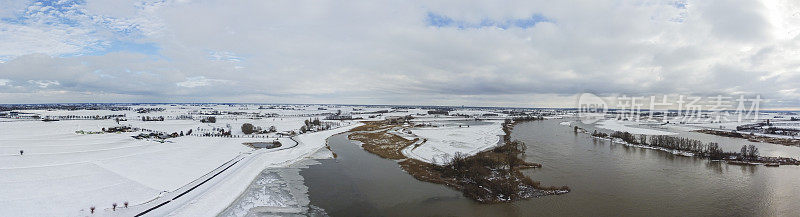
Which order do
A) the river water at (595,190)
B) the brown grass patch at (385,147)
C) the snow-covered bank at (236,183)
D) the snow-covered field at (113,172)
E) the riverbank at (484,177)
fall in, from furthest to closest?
the brown grass patch at (385,147) < the riverbank at (484,177) < the river water at (595,190) < the snow-covered bank at (236,183) < the snow-covered field at (113,172)

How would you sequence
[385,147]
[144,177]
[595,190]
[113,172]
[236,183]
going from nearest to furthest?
[595,190] < [236,183] < [144,177] < [113,172] < [385,147]

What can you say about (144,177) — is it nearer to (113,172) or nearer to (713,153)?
(113,172)

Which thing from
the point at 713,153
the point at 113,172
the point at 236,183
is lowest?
the point at 236,183

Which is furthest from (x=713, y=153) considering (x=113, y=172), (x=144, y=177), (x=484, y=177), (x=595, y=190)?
(x=113, y=172)

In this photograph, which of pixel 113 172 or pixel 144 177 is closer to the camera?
pixel 144 177

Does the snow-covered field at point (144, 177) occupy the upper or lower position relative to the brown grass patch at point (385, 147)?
upper

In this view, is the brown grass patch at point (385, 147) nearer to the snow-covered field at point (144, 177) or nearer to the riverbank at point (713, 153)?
the snow-covered field at point (144, 177)

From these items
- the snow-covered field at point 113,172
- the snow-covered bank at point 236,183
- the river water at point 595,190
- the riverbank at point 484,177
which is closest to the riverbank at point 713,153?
the river water at point 595,190

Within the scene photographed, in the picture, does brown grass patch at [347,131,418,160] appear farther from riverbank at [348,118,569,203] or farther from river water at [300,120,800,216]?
river water at [300,120,800,216]
